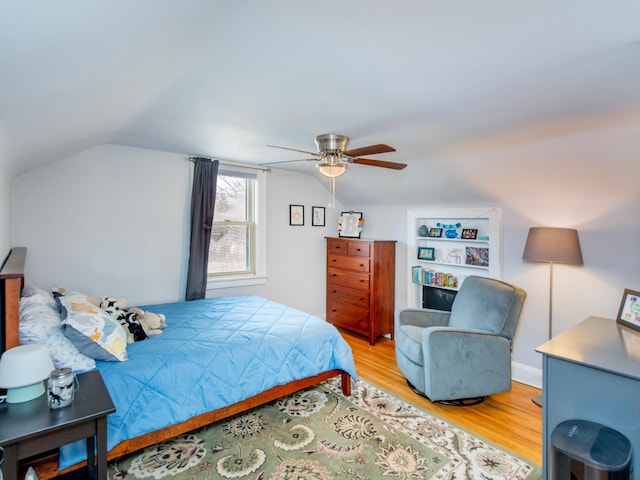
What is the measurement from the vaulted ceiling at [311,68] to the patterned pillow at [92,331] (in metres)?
0.95

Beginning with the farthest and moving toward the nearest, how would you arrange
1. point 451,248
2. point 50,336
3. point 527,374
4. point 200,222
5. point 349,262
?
point 349,262
point 451,248
point 200,222
point 527,374
point 50,336

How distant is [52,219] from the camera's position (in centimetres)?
301

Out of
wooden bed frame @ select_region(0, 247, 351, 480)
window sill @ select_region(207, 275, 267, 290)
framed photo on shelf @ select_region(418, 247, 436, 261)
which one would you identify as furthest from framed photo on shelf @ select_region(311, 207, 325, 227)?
wooden bed frame @ select_region(0, 247, 351, 480)

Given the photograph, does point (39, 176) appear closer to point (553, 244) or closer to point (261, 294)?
point (261, 294)

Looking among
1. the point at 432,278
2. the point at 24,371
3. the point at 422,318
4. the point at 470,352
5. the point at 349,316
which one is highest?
the point at 432,278

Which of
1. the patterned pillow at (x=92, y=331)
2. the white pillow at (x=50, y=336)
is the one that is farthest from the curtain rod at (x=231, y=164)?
the white pillow at (x=50, y=336)

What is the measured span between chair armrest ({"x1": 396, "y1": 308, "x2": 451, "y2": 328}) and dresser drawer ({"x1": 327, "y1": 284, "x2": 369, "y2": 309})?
90 cm

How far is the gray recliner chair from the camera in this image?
273 centimetres

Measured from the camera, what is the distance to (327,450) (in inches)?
86.8

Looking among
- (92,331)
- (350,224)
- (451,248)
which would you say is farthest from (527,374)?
(92,331)

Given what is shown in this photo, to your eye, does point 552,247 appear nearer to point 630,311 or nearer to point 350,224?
point 630,311

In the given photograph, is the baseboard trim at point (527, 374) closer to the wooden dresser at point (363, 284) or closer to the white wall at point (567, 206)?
the white wall at point (567, 206)

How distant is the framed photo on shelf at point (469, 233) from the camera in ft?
12.5

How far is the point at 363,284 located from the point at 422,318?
1.04 metres
